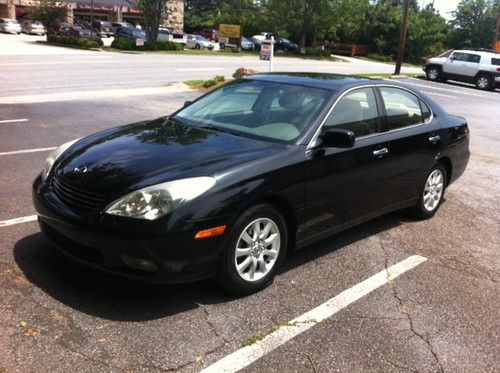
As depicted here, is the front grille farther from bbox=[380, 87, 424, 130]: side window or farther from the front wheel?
the front wheel

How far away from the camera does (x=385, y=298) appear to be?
13.5ft

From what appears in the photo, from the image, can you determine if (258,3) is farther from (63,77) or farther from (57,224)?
(57,224)

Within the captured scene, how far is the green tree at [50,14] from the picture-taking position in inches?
1756

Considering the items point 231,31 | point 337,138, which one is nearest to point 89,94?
point 337,138

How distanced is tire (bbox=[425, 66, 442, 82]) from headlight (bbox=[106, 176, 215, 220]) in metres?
27.4

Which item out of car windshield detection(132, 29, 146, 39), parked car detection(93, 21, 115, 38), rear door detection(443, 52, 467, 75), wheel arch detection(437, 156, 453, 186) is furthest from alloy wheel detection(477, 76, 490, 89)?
parked car detection(93, 21, 115, 38)

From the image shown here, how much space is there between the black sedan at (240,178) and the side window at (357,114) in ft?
0.04

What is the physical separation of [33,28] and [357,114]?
53.4 meters

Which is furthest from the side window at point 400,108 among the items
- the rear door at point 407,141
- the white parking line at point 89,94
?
the white parking line at point 89,94

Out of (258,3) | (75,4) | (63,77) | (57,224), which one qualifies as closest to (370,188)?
(57,224)

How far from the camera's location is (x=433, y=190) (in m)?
5.99

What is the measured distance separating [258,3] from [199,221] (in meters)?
55.2

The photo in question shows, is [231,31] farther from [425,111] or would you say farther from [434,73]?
[425,111]

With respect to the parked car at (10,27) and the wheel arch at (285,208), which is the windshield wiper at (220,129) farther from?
the parked car at (10,27)
